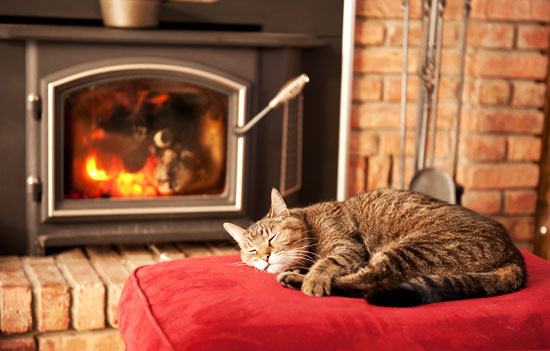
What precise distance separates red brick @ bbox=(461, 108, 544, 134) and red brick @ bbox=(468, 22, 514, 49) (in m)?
0.21

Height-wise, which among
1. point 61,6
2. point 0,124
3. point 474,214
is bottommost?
point 474,214

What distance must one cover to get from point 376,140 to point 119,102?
0.83 meters

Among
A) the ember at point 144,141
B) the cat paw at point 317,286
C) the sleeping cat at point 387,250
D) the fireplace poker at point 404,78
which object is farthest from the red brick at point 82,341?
the fireplace poker at point 404,78

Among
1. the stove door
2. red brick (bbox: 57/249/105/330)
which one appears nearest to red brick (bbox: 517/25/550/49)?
the stove door

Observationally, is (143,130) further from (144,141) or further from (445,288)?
(445,288)

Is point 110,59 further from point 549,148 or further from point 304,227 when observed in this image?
point 549,148

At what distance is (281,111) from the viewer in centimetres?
217

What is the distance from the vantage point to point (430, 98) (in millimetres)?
2176

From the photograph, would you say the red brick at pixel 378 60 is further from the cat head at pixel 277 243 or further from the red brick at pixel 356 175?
the cat head at pixel 277 243

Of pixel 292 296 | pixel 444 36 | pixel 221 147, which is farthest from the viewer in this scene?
pixel 444 36

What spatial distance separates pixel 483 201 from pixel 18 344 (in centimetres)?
148

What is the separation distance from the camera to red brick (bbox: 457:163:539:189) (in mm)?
2350

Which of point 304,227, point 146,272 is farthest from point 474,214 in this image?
point 146,272

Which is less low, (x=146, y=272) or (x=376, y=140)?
(x=376, y=140)
